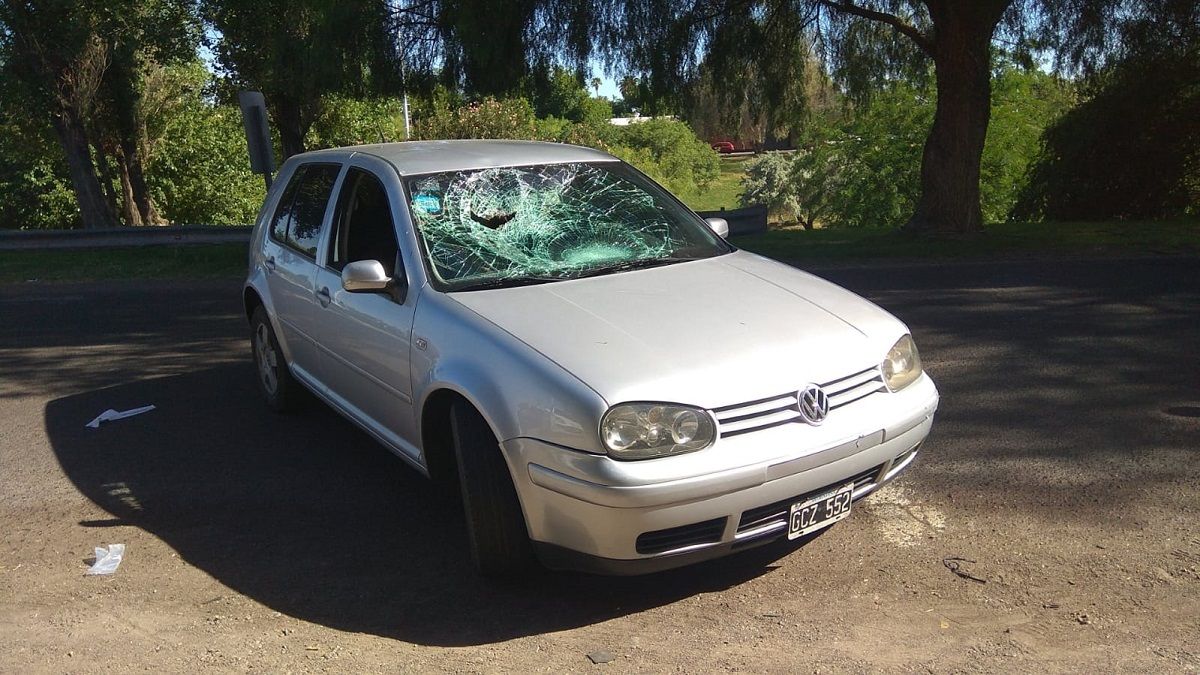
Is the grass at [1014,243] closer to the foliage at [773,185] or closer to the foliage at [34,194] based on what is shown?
the foliage at [34,194]

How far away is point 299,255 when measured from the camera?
6.16 m

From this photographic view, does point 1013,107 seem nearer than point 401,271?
No

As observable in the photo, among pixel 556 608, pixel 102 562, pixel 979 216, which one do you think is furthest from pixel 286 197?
pixel 979 216

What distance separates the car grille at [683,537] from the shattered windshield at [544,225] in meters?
1.50

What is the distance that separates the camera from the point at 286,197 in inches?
264

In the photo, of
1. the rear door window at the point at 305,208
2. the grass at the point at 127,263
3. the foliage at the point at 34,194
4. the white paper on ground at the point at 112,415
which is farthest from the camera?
the foliage at the point at 34,194

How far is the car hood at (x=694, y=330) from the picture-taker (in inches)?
154

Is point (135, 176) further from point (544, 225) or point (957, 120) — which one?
point (544, 225)

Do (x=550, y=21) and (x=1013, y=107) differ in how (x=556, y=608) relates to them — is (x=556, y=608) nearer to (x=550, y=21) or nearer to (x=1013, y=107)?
(x=550, y=21)

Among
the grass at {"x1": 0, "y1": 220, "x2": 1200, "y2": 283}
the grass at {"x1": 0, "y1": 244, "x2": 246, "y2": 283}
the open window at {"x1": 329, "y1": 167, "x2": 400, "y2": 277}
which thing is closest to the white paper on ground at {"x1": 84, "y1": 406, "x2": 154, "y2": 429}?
the open window at {"x1": 329, "y1": 167, "x2": 400, "y2": 277}

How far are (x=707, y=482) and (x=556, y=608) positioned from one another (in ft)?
3.03

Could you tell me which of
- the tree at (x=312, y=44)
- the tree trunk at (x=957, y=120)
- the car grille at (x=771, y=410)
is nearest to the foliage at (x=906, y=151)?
the tree trunk at (x=957, y=120)

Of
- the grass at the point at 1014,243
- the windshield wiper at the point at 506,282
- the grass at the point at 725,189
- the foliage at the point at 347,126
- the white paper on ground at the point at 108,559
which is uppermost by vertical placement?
the foliage at the point at 347,126

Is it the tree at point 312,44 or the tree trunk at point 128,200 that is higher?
the tree at point 312,44
